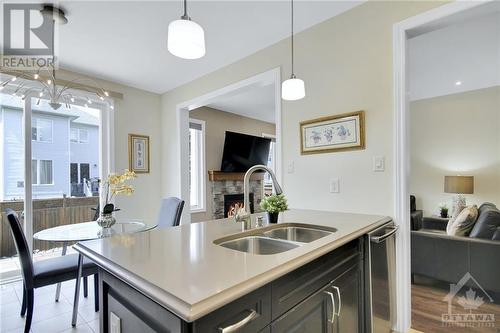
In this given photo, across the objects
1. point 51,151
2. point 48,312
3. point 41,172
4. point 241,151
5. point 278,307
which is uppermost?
point 241,151

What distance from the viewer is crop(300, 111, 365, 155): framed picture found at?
2.10 meters

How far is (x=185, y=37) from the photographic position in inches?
47.4

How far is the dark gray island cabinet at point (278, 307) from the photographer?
2.43 feet

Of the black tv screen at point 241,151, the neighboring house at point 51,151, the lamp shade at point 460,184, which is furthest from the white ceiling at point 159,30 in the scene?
the lamp shade at point 460,184

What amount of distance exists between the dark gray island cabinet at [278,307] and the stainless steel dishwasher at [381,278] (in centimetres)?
14

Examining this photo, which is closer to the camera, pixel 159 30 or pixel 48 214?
pixel 159 30

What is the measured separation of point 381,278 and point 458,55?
2.91 metres

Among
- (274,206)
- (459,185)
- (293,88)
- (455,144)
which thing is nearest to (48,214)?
(274,206)

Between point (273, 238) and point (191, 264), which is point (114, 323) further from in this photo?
point (273, 238)

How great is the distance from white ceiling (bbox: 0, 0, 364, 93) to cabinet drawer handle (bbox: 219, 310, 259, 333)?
2.18 m

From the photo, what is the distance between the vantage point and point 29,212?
9.75ft

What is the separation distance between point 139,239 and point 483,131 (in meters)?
5.41

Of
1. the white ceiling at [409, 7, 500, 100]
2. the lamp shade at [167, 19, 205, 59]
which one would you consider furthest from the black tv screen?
the lamp shade at [167, 19, 205, 59]

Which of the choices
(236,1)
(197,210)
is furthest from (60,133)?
(236,1)
